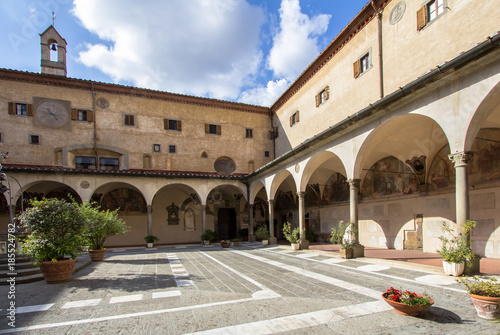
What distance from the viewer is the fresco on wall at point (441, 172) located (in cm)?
1113

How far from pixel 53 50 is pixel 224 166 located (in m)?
15.7

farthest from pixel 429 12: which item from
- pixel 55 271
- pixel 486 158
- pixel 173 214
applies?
pixel 173 214

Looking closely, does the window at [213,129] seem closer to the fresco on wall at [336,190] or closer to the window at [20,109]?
the fresco on wall at [336,190]

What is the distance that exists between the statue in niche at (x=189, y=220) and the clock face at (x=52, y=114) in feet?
36.2

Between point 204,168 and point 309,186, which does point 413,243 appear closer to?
point 309,186

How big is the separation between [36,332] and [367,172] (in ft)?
46.9

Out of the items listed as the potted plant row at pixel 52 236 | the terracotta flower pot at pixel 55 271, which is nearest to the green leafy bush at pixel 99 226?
the potted plant row at pixel 52 236

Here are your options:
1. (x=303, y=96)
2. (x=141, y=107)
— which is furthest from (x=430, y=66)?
(x=141, y=107)

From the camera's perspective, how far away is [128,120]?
2283 cm

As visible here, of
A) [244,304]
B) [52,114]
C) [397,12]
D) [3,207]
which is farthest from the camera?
[52,114]

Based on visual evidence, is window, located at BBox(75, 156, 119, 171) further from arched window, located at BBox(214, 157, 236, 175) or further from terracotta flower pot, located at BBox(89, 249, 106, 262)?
terracotta flower pot, located at BBox(89, 249, 106, 262)

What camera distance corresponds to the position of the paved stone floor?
4465mm

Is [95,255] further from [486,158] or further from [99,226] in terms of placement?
[486,158]

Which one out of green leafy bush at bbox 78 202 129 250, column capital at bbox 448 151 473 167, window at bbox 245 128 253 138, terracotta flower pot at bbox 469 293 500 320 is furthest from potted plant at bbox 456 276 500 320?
window at bbox 245 128 253 138
